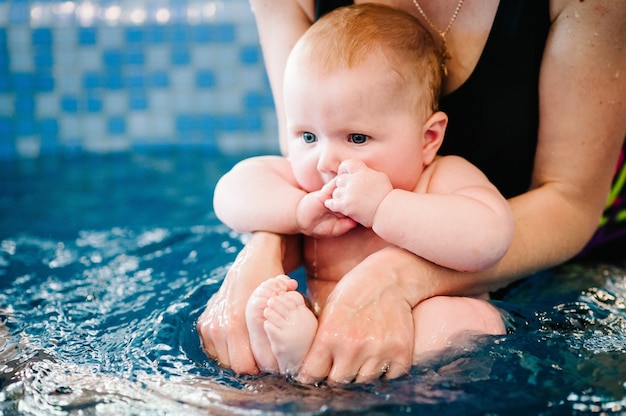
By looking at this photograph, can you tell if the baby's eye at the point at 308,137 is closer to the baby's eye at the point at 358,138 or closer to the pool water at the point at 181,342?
the baby's eye at the point at 358,138

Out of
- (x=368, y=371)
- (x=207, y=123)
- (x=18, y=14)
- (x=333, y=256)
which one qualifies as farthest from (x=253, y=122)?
(x=368, y=371)

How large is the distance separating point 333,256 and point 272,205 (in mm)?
183

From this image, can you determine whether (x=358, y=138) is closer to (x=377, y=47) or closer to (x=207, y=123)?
(x=377, y=47)

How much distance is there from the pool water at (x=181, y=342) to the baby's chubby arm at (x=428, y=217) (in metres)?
0.19

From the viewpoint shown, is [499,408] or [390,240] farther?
[390,240]

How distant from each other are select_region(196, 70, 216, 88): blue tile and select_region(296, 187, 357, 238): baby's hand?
241 cm

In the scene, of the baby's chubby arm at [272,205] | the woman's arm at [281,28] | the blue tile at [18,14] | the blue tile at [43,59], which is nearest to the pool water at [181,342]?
the baby's chubby arm at [272,205]

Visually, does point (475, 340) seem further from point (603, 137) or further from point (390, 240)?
point (603, 137)

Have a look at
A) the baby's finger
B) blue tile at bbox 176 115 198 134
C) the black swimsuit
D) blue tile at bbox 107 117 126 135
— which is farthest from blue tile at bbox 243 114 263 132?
the baby's finger

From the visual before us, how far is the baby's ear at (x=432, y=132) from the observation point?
5.24 feet

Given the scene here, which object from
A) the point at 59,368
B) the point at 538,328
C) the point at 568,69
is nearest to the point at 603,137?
the point at 568,69

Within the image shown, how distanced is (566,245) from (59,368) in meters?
1.14

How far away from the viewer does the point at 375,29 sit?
1.55 metres

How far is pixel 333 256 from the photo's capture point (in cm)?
167
